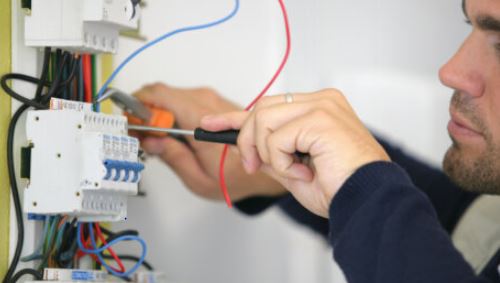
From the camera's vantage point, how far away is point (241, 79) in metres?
1.63

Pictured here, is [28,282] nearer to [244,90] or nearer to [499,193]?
[244,90]

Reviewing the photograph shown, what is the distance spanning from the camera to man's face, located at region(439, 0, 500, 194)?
1304 millimetres

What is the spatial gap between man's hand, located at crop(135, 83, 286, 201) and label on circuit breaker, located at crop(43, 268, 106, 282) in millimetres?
404

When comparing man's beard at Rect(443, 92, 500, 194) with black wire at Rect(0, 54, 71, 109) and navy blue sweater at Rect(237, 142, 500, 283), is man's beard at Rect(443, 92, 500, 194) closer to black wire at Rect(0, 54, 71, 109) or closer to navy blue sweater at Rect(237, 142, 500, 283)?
navy blue sweater at Rect(237, 142, 500, 283)

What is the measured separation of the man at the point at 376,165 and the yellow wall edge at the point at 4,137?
1.00 ft

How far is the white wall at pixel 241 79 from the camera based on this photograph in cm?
162

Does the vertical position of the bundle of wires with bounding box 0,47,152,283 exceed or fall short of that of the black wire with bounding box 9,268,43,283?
it exceeds it

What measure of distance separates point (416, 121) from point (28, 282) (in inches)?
42.4

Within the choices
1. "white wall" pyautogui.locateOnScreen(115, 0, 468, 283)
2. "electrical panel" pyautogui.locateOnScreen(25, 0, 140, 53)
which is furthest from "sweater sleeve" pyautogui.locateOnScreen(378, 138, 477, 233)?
"electrical panel" pyautogui.locateOnScreen(25, 0, 140, 53)

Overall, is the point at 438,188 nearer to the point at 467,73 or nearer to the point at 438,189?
the point at 438,189

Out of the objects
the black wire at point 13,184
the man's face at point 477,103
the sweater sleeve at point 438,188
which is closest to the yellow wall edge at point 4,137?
the black wire at point 13,184

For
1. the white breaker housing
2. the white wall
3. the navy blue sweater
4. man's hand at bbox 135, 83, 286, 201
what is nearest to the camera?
the navy blue sweater

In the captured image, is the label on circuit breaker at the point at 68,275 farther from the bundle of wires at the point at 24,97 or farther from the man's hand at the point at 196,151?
the man's hand at the point at 196,151

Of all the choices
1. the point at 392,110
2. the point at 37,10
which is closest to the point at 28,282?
the point at 37,10
